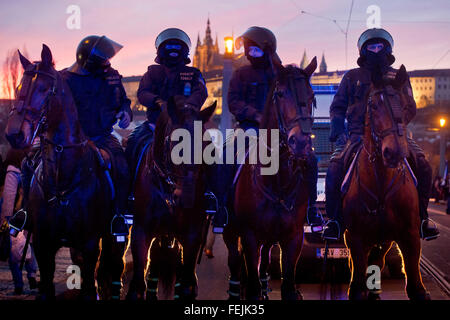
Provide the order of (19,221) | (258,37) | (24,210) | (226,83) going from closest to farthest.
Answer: (19,221) < (24,210) < (258,37) < (226,83)

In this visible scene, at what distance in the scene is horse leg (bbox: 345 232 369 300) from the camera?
6.64 m

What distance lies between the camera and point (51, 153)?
6.53 meters

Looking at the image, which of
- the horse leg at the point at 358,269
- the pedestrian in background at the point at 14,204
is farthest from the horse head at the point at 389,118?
the pedestrian in background at the point at 14,204

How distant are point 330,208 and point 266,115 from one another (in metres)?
1.57

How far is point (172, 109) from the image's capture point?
6.56 meters

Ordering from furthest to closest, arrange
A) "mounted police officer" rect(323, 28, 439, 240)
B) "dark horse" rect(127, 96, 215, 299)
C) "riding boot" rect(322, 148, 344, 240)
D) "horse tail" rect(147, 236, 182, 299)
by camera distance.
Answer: "horse tail" rect(147, 236, 182, 299), "riding boot" rect(322, 148, 344, 240), "mounted police officer" rect(323, 28, 439, 240), "dark horse" rect(127, 96, 215, 299)

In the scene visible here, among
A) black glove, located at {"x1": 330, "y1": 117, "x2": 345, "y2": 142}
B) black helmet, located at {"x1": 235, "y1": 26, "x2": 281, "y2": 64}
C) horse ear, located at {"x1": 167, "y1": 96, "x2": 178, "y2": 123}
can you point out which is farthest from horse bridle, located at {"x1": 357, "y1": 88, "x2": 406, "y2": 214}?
horse ear, located at {"x1": 167, "y1": 96, "x2": 178, "y2": 123}

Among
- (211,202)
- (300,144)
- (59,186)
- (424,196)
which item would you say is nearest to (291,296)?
(211,202)

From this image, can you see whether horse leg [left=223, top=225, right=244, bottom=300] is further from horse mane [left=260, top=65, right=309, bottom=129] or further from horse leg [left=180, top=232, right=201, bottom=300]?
horse mane [left=260, top=65, right=309, bottom=129]

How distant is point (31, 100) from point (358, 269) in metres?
4.16

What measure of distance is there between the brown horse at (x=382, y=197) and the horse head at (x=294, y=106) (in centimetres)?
83

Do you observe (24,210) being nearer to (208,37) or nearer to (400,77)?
(400,77)

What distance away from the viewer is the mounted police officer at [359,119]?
6.79 meters

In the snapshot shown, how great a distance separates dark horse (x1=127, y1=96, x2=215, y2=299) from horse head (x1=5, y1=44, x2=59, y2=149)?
1.34 meters
